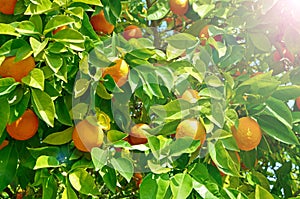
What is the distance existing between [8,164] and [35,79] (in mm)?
276

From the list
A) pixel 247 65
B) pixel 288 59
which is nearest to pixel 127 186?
pixel 247 65

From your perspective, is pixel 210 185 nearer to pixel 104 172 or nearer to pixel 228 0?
pixel 104 172

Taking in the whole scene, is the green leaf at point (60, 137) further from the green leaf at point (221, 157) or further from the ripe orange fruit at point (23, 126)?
the green leaf at point (221, 157)

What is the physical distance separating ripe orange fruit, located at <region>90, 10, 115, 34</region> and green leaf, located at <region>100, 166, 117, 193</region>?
0.42m

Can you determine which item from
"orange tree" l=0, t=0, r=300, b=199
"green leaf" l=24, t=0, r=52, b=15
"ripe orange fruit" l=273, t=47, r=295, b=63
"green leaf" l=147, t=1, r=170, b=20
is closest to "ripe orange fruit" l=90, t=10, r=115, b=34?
"orange tree" l=0, t=0, r=300, b=199

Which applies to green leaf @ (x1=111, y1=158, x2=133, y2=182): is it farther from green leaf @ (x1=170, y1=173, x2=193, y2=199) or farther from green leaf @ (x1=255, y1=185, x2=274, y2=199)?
green leaf @ (x1=255, y1=185, x2=274, y2=199)

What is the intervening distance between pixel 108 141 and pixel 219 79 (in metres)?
0.28

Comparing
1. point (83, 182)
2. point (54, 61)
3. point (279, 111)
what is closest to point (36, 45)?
point (54, 61)

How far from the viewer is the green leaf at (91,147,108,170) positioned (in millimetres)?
1012

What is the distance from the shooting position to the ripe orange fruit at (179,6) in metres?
1.44

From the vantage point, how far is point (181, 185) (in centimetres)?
98

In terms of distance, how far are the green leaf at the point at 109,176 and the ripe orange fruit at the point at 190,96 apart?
0.22 meters

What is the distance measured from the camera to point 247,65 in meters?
1.55

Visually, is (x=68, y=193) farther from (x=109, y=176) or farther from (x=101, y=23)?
(x=101, y=23)
